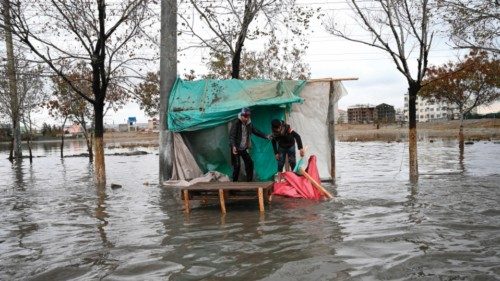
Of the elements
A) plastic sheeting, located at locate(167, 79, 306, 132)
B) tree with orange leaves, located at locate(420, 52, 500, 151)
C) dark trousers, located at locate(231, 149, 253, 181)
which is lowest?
dark trousers, located at locate(231, 149, 253, 181)

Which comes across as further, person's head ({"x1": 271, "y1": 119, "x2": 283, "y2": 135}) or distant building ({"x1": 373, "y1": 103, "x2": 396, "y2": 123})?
distant building ({"x1": 373, "y1": 103, "x2": 396, "y2": 123})

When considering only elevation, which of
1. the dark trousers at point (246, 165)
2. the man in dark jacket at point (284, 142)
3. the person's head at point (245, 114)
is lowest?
the dark trousers at point (246, 165)

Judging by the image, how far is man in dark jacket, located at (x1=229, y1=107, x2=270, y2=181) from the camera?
9.80 metres

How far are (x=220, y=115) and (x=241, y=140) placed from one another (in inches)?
46.8

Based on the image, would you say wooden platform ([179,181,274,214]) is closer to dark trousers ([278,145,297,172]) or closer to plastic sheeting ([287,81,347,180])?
dark trousers ([278,145,297,172])

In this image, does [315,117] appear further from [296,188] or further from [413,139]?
[413,139]

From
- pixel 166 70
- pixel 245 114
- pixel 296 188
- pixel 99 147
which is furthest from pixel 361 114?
pixel 296 188

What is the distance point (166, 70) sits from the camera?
1221 centimetres

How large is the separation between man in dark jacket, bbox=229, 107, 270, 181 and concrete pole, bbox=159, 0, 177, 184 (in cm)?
245

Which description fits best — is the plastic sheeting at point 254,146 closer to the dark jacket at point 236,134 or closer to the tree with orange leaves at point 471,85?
the dark jacket at point 236,134

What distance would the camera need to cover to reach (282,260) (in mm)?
5152

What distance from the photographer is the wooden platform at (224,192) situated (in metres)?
8.24

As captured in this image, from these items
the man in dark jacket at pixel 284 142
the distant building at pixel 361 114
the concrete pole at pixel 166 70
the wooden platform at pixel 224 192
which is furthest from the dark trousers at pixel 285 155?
the distant building at pixel 361 114

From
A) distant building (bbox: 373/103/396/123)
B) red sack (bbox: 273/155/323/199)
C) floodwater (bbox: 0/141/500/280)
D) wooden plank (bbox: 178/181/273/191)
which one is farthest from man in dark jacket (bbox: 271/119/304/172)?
distant building (bbox: 373/103/396/123)
